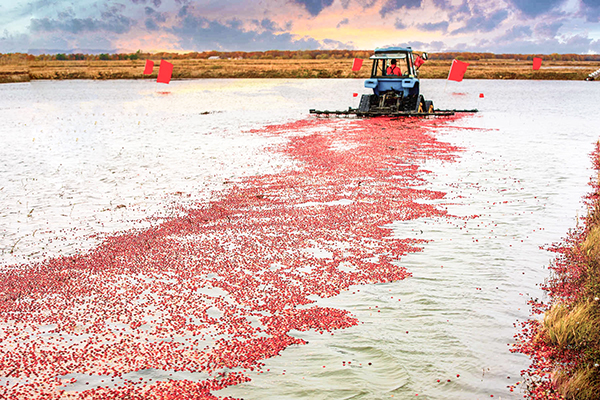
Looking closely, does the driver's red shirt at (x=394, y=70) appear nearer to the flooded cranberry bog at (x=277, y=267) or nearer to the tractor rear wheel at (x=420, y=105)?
the tractor rear wheel at (x=420, y=105)

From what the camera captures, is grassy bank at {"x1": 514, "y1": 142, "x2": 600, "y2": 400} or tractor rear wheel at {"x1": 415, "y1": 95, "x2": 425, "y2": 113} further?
tractor rear wheel at {"x1": 415, "y1": 95, "x2": 425, "y2": 113}

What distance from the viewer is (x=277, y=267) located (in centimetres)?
744

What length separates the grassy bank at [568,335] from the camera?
14.5 feet

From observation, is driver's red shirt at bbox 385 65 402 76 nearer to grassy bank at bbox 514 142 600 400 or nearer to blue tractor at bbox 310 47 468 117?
blue tractor at bbox 310 47 468 117

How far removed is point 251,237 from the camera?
8758 millimetres

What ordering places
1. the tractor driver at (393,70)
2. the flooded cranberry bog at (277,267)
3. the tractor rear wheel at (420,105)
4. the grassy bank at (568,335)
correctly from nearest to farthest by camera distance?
the grassy bank at (568,335) → the flooded cranberry bog at (277,267) → the tractor rear wheel at (420,105) → the tractor driver at (393,70)

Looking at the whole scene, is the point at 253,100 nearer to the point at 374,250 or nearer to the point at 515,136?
the point at 515,136

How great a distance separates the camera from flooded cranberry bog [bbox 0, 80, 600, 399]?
16.0 ft

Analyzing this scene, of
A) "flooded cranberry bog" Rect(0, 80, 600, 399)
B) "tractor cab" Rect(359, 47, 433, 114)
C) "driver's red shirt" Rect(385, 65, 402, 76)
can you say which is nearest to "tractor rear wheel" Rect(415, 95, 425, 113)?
"tractor cab" Rect(359, 47, 433, 114)

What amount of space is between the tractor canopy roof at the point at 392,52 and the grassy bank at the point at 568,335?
19.7 m

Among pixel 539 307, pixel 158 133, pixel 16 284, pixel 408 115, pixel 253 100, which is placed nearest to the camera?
pixel 539 307

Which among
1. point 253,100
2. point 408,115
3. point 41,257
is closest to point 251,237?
point 41,257

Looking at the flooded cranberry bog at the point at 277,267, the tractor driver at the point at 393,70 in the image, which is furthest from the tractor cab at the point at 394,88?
the flooded cranberry bog at the point at 277,267

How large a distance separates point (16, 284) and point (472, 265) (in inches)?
254
